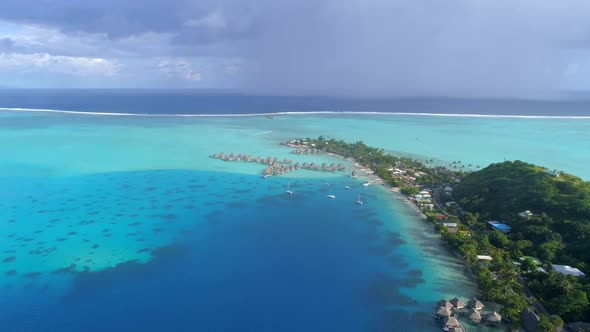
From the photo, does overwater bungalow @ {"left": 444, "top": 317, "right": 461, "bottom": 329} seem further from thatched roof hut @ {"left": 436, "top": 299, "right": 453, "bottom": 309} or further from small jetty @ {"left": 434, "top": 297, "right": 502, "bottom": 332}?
thatched roof hut @ {"left": 436, "top": 299, "right": 453, "bottom": 309}

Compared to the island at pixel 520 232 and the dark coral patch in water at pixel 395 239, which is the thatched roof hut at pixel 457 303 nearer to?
the island at pixel 520 232

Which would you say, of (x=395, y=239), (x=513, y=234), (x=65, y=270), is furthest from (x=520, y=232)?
(x=65, y=270)

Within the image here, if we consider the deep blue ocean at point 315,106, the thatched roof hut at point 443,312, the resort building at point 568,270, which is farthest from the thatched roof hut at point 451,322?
the deep blue ocean at point 315,106

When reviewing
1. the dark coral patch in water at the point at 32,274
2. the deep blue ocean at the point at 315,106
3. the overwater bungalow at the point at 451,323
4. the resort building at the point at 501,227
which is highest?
the deep blue ocean at the point at 315,106

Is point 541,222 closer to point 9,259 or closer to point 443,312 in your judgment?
point 443,312

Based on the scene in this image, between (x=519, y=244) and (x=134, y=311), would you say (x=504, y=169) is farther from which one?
(x=134, y=311)

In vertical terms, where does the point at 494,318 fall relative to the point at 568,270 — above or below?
below
